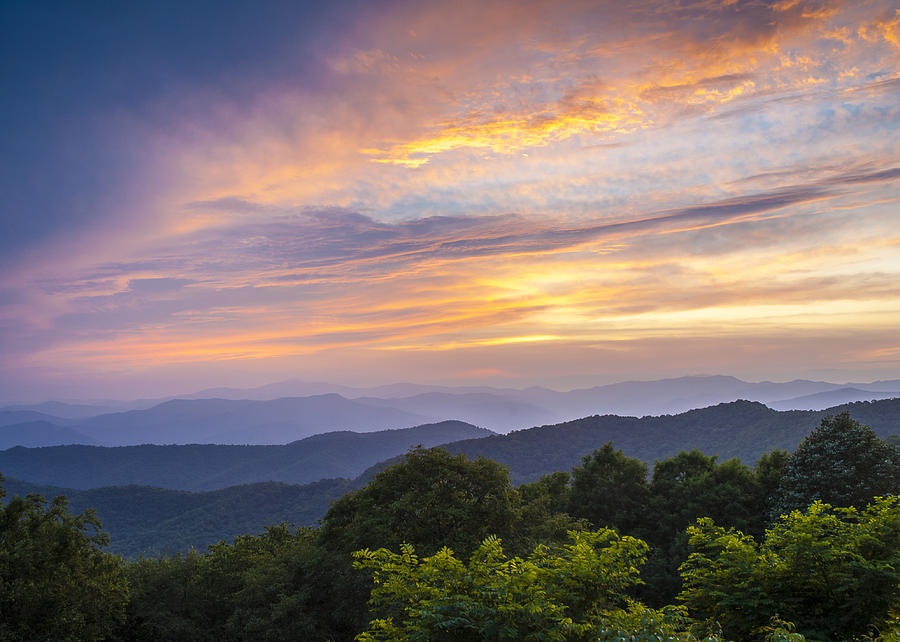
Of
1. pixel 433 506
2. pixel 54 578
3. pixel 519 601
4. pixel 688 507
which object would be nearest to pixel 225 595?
pixel 54 578

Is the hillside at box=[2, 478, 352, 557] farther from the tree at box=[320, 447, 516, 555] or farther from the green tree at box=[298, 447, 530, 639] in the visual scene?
the tree at box=[320, 447, 516, 555]

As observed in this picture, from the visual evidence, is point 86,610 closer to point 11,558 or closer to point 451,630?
point 11,558

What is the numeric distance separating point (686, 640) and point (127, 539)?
142 m

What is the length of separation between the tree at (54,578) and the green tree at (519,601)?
16.4 metres

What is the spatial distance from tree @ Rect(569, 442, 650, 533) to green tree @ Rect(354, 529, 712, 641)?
76.8 feet

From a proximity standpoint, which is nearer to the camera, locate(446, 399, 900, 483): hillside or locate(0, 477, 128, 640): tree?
locate(0, 477, 128, 640): tree

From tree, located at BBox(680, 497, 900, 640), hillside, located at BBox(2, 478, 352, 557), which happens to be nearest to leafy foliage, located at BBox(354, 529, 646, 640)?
tree, located at BBox(680, 497, 900, 640)

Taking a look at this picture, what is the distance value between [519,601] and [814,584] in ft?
23.7

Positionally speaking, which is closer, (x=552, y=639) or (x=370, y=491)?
(x=552, y=639)

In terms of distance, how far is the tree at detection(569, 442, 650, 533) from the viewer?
34438mm

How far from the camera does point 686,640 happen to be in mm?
6895

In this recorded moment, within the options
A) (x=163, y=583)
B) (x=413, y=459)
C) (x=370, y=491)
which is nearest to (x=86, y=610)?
(x=163, y=583)

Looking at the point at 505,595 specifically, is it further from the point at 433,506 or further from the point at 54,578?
the point at 54,578

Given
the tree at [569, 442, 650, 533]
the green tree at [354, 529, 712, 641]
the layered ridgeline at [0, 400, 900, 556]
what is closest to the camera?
the green tree at [354, 529, 712, 641]
